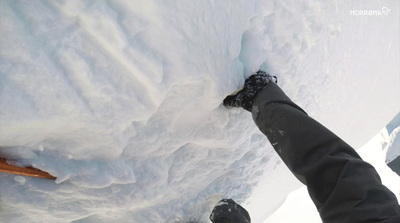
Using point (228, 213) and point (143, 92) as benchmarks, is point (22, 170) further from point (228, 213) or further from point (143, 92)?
point (228, 213)

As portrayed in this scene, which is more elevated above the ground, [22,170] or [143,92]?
[143,92]

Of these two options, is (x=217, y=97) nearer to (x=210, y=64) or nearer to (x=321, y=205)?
(x=210, y=64)

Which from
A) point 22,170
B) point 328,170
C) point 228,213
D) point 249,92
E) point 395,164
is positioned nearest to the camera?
point 328,170

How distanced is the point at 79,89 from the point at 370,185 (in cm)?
85

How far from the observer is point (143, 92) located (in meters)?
1.09

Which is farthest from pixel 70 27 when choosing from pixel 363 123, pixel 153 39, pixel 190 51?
pixel 363 123

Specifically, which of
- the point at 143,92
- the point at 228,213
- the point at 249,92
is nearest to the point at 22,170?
the point at 143,92

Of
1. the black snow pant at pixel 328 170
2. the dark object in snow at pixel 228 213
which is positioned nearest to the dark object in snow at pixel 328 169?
the black snow pant at pixel 328 170

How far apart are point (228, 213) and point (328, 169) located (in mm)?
832

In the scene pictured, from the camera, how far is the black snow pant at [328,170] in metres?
0.75

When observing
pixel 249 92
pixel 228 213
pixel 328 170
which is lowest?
pixel 328 170

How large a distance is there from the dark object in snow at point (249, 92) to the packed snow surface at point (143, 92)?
0.12ft

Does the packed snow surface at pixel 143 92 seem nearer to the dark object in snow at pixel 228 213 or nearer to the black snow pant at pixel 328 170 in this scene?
the dark object in snow at pixel 228 213

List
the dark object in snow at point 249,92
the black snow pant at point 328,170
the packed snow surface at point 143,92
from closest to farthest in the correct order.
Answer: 1. the black snow pant at point 328,170
2. the packed snow surface at point 143,92
3. the dark object in snow at point 249,92
